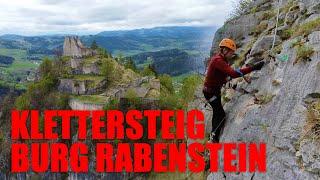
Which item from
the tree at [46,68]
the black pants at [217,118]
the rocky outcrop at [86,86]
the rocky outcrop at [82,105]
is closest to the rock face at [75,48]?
the tree at [46,68]

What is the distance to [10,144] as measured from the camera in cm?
11819

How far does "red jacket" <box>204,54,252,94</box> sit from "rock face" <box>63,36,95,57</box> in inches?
4899

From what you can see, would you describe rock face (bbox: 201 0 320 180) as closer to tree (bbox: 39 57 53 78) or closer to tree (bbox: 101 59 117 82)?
tree (bbox: 101 59 117 82)

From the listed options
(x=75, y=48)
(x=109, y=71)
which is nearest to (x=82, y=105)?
(x=109, y=71)

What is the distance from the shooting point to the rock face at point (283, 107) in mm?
13479

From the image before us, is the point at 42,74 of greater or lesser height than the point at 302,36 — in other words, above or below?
below

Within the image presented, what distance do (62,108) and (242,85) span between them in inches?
3884

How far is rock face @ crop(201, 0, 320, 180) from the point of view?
13479 mm

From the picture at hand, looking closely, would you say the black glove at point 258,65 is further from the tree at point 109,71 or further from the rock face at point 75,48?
the rock face at point 75,48

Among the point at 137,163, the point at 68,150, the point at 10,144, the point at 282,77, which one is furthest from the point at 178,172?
the point at 10,144

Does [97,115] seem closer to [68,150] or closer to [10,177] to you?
[68,150]

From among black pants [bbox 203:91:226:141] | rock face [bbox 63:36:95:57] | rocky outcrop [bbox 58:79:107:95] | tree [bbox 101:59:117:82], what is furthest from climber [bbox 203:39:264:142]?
rock face [bbox 63:36:95:57]

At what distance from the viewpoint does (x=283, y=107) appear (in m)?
14.9

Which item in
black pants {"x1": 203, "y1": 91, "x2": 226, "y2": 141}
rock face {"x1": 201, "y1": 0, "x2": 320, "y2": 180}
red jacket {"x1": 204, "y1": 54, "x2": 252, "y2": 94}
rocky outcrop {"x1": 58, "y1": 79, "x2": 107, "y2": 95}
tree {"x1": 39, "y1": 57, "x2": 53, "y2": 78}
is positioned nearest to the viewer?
rock face {"x1": 201, "y1": 0, "x2": 320, "y2": 180}
